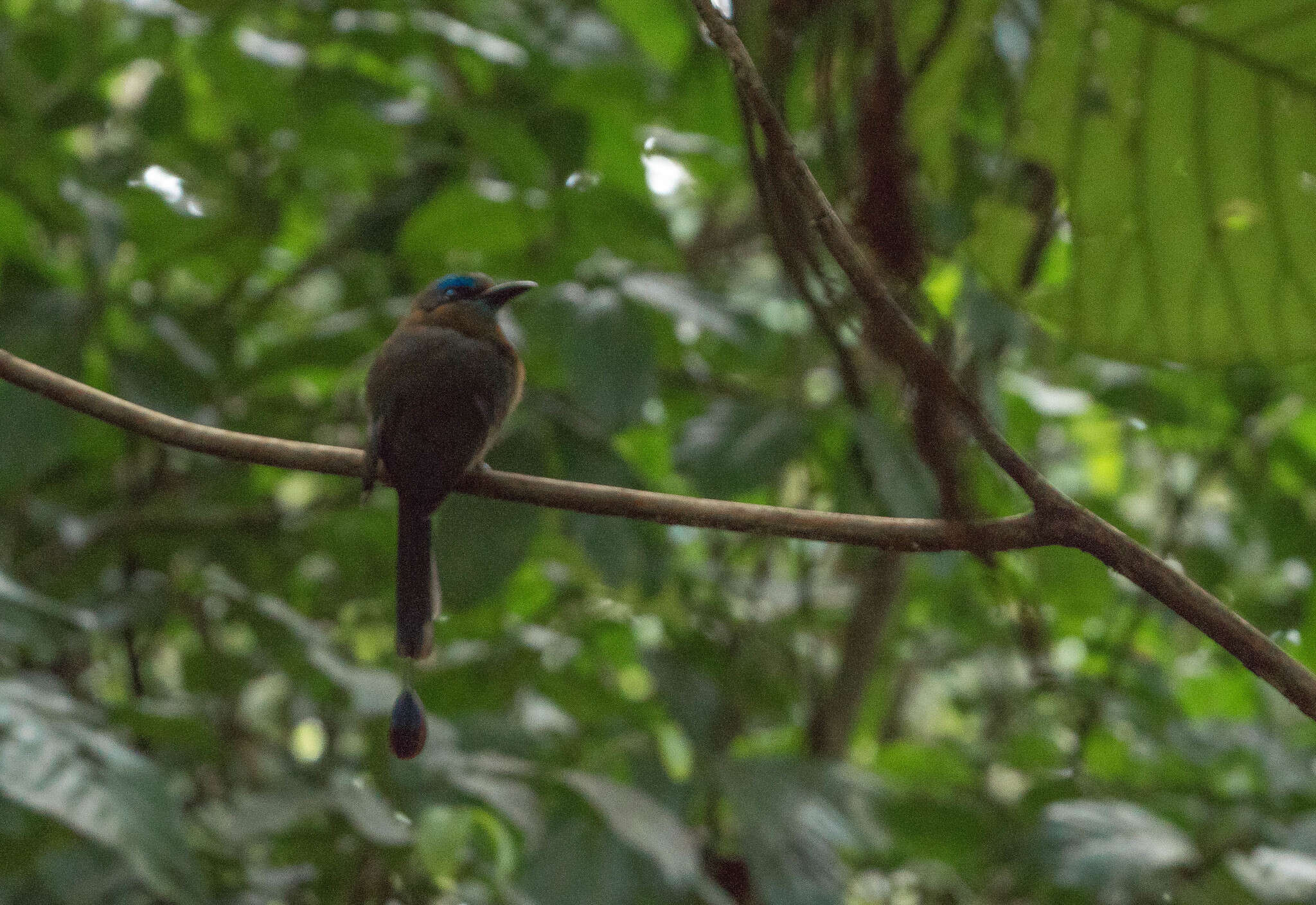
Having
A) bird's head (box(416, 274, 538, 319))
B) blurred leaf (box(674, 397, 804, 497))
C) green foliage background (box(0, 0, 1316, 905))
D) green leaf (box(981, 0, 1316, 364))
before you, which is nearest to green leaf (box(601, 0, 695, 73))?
green foliage background (box(0, 0, 1316, 905))

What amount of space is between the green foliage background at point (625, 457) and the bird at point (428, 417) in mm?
175

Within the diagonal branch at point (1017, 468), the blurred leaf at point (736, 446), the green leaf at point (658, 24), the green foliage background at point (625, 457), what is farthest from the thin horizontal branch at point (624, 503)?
the green leaf at point (658, 24)

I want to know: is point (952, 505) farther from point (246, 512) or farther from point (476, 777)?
point (246, 512)

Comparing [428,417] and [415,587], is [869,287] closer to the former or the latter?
[415,587]

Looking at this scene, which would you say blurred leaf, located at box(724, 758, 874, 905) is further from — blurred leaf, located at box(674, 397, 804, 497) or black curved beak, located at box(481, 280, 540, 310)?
black curved beak, located at box(481, 280, 540, 310)

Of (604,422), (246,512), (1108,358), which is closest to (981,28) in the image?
(1108,358)

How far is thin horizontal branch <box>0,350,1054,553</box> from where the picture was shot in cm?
81

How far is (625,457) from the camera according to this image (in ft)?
6.82

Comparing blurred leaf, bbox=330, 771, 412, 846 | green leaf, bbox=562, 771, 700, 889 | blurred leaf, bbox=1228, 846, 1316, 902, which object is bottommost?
blurred leaf, bbox=330, 771, 412, 846

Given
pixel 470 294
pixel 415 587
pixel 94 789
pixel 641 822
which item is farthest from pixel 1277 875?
pixel 94 789

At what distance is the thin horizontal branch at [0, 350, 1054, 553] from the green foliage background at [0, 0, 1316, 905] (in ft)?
1.00

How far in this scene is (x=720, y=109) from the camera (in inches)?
86.7

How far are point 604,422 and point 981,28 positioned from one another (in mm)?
670

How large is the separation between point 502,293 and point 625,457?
53cm
